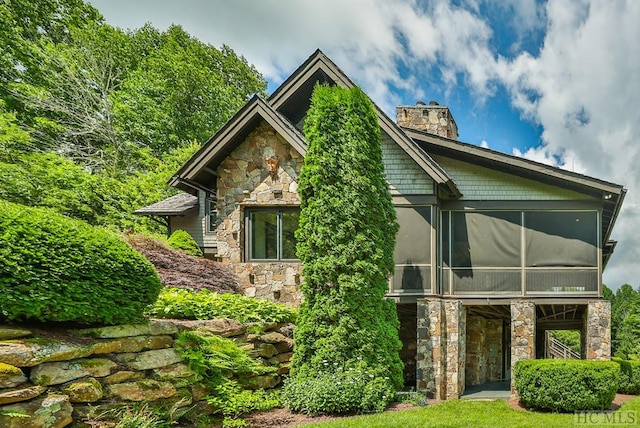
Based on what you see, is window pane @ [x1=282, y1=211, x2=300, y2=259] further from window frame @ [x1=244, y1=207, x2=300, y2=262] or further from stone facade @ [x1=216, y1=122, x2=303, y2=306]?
stone facade @ [x1=216, y1=122, x2=303, y2=306]

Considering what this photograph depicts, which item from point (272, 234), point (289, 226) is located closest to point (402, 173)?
point (289, 226)

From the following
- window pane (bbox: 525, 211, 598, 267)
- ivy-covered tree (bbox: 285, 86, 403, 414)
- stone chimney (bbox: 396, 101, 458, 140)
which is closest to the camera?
ivy-covered tree (bbox: 285, 86, 403, 414)

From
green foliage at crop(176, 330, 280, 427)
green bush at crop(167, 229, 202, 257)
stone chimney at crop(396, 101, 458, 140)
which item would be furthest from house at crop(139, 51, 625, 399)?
green foliage at crop(176, 330, 280, 427)

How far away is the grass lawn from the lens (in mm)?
6700

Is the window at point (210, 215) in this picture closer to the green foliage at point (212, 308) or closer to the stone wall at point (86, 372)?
the green foliage at point (212, 308)

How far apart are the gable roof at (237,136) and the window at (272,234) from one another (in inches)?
65.1

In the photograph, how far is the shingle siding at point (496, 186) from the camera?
1147 centimetres

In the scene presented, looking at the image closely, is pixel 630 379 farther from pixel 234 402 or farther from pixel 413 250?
pixel 234 402

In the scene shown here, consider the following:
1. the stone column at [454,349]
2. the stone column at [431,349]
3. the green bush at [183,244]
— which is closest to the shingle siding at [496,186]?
the stone column at [454,349]

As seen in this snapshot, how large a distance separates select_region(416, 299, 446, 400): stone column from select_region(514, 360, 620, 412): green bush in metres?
1.90

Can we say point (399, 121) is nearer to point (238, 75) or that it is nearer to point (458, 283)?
point (458, 283)

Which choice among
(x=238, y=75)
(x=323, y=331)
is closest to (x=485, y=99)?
(x=323, y=331)

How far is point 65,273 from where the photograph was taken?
16.2 ft

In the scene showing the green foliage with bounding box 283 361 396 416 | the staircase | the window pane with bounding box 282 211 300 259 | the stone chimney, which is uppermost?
the stone chimney
